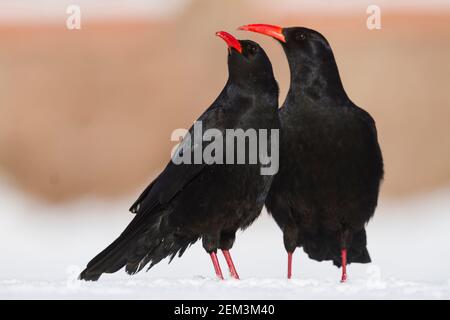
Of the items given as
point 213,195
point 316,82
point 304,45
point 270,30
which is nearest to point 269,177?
point 213,195

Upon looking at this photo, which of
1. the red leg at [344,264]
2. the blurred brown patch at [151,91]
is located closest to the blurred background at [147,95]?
the blurred brown patch at [151,91]

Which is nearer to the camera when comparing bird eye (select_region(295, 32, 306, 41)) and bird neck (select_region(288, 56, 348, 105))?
bird neck (select_region(288, 56, 348, 105))

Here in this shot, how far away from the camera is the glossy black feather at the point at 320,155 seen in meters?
6.09

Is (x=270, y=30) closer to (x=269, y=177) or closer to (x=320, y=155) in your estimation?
(x=320, y=155)

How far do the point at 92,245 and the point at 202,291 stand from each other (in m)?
3.84

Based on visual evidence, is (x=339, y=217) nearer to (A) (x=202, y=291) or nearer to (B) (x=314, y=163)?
(B) (x=314, y=163)

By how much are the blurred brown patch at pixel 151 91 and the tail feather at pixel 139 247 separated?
5.24 m

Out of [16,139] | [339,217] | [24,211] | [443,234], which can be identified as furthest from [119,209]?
[339,217]

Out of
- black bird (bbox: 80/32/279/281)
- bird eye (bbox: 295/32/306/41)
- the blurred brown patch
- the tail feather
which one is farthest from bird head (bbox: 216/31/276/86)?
the blurred brown patch

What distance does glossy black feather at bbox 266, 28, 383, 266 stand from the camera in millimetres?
6094

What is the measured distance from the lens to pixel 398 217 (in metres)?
10.5

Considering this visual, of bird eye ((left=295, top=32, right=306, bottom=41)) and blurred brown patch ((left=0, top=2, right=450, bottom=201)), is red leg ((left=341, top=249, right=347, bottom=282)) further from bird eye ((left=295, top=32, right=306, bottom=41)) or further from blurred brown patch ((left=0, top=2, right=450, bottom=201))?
blurred brown patch ((left=0, top=2, right=450, bottom=201))

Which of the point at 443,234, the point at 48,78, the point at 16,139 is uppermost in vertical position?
the point at 48,78

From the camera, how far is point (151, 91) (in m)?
12.7
